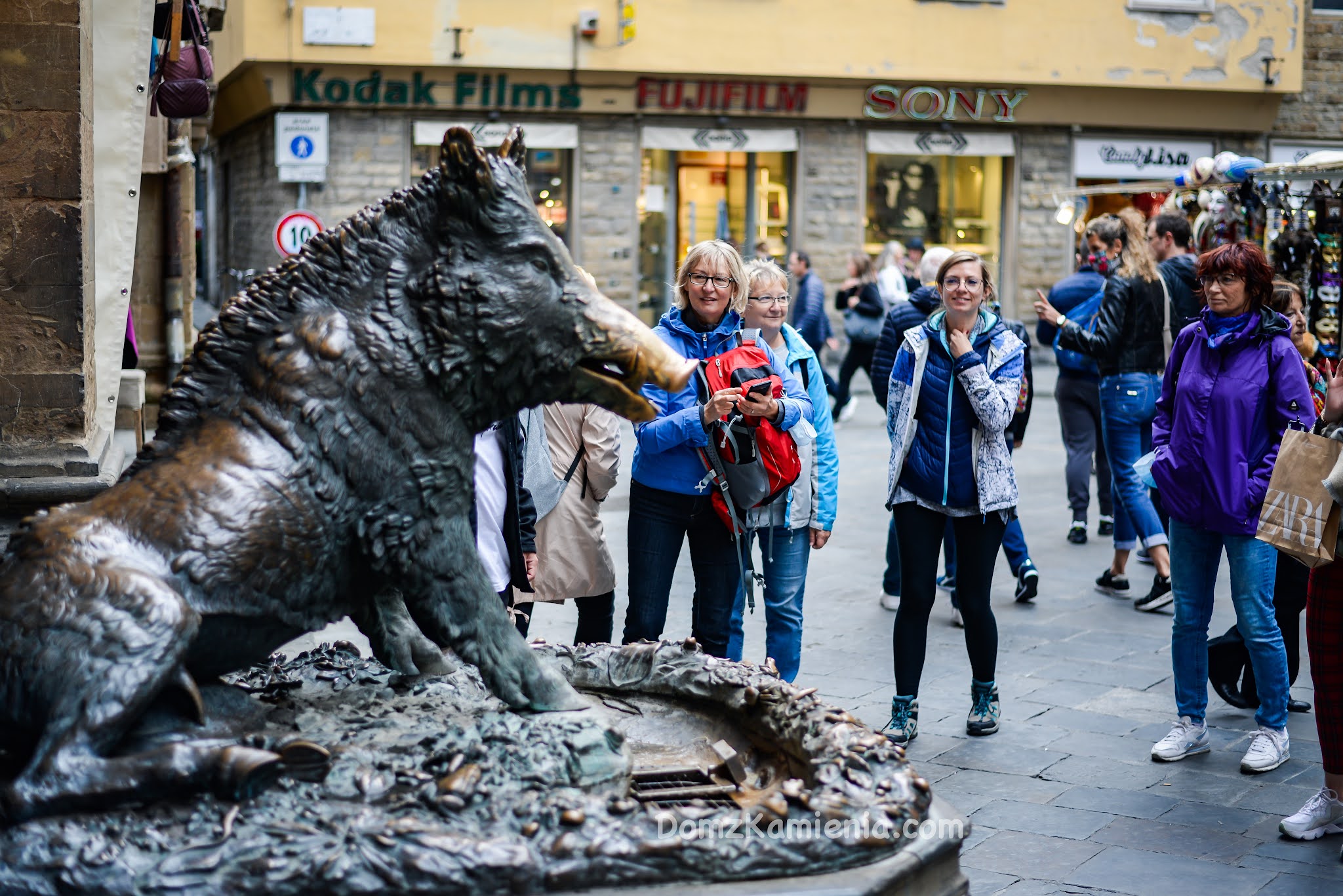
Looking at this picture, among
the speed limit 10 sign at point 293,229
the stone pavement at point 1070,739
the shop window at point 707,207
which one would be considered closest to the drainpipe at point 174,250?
the speed limit 10 sign at point 293,229

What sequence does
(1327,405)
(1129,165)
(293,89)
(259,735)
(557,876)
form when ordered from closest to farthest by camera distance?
(557,876)
(259,735)
(1327,405)
(293,89)
(1129,165)

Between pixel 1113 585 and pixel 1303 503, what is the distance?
3.65 metres

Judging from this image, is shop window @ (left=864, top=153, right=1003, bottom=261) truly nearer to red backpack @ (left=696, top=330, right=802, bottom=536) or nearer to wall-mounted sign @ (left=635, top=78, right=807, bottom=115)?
wall-mounted sign @ (left=635, top=78, right=807, bottom=115)

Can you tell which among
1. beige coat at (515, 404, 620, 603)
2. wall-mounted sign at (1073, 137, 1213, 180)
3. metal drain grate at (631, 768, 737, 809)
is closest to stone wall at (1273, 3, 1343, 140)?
wall-mounted sign at (1073, 137, 1213, 180)

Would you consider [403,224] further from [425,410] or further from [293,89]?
[293,89]

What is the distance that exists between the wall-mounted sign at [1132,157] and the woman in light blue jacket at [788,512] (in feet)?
55.1

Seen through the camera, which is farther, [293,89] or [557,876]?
[293,89]

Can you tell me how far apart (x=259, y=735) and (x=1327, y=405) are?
137 inches

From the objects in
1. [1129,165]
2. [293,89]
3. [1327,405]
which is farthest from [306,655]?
[1129,165]

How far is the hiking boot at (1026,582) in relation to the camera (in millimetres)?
7766

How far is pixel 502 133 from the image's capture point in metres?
18.7

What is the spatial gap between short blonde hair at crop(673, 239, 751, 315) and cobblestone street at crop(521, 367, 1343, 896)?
5.72 feet

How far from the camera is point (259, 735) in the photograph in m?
2.57

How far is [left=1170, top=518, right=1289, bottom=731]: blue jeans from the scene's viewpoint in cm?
520
